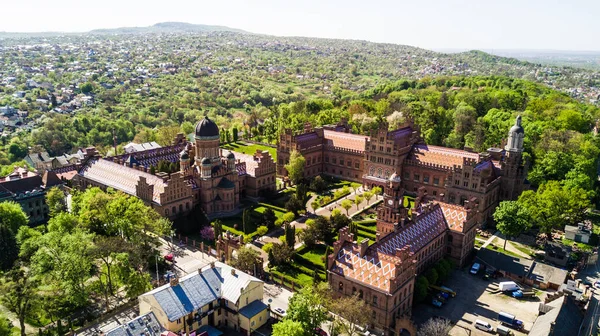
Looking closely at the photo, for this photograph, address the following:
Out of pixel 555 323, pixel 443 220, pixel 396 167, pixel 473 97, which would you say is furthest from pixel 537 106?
pixel 555 323

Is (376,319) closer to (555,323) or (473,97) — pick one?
(555,323)

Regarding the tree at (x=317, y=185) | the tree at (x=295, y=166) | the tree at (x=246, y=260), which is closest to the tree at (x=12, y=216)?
the tree at (x=246, y=260)

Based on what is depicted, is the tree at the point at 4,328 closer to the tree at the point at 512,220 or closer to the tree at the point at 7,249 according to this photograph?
the tree at the point at 7,249

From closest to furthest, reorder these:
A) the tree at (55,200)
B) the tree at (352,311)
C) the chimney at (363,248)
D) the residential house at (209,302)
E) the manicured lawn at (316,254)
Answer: the tree at (352,311) < the residential house at (209,302) < the chimney at (363,248) < the manicured lawn at (316,254) < the tree at (55,200)

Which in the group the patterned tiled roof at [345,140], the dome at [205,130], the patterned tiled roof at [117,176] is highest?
the dome at [205,130]

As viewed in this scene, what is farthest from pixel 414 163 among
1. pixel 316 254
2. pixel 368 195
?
pixel 316 254

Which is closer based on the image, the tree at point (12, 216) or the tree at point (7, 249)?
the tree at point (7, 249)

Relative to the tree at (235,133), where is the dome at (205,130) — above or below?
above

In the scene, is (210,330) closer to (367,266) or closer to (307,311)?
(307,311)
